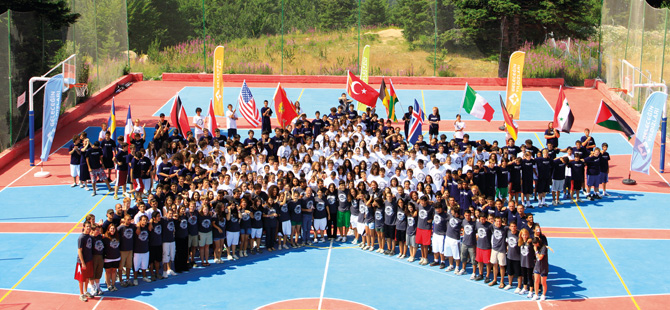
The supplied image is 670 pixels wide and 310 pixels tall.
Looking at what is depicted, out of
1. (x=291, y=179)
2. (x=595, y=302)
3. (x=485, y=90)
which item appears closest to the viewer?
(x=595, y=302)

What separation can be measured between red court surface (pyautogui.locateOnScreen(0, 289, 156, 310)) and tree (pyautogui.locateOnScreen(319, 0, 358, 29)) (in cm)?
2797

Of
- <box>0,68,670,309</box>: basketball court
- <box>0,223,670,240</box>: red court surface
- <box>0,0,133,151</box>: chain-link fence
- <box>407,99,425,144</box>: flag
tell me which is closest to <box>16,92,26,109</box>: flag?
<box>0,0,133,151</box>: chain-link fence

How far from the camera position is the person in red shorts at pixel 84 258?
14.4m

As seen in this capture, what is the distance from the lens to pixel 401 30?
41125 mm

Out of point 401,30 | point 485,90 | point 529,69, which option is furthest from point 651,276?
point 401,30

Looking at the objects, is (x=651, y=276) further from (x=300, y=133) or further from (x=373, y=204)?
(x=300, y=133)

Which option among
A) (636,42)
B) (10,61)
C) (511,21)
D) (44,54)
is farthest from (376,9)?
(10,61)

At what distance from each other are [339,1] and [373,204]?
37959 millimetres

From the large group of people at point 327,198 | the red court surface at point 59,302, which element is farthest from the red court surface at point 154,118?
the red court surface at point 59,302

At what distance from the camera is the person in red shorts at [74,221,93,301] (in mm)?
14445

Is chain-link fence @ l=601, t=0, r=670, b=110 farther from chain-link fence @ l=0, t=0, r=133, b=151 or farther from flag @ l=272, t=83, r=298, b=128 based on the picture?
chain-link fence @ l=0, t=0, r=133, b=151

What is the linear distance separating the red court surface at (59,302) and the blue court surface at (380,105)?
1613 cm

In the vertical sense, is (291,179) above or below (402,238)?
above

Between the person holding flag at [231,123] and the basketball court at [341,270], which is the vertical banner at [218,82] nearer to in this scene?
the person holding flag at [231,123]
